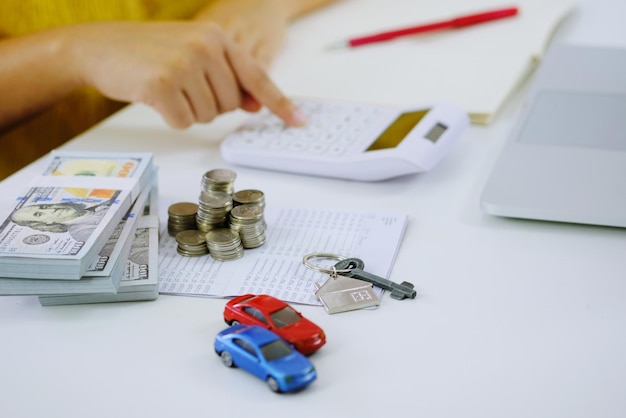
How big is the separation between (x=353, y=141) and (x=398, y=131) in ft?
0.17

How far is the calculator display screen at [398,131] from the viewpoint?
0.90 metres

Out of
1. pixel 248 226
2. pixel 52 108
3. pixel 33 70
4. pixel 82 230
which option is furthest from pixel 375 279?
pixel 52 108

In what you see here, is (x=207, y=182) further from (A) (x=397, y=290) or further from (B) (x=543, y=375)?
(B) (x=543, y=375)

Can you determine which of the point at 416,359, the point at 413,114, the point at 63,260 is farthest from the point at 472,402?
the point at 413,114

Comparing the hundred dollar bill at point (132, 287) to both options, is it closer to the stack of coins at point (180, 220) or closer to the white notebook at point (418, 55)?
the stack of coins at point (180, 220)

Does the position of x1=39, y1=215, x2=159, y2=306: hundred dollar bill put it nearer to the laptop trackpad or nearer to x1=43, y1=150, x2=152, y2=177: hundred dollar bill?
x1=43, y1=150, x2=152, y2=177: hundred dollar bill

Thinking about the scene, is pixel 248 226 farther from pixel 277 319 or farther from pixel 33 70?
pixel 33 70

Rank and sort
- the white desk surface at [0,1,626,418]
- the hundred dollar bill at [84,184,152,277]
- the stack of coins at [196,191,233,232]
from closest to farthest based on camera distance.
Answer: the white desk surface at [0,1,626,418], the hundred dollar bill at [84,184,152,277], the stack of coins at [196,191,233,232]

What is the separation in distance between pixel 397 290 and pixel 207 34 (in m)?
0.49

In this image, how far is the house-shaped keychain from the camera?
651 mm

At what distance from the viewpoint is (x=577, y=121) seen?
935 mm

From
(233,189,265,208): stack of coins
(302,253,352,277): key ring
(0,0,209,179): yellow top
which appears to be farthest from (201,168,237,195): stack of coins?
(0,0,209,179): yellow top

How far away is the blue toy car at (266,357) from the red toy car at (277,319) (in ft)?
0.04

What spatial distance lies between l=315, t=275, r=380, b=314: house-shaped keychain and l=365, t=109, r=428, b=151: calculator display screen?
0.84ft
